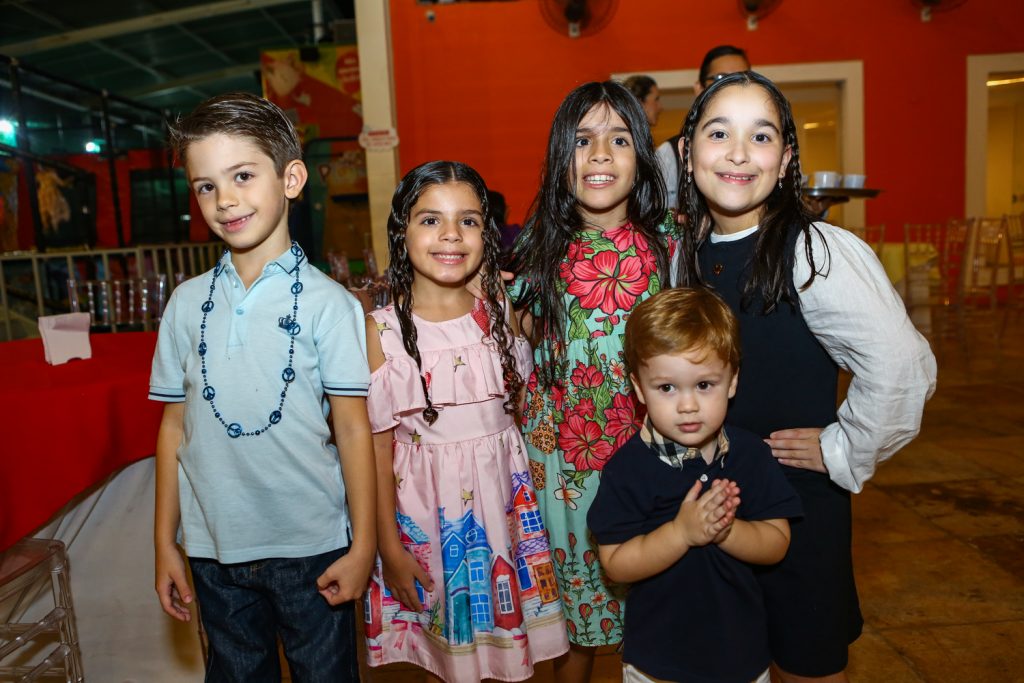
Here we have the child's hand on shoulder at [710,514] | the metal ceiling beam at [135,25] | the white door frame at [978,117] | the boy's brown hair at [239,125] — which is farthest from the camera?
the metal ceiling beam at [135,25]

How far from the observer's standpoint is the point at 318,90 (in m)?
7.30

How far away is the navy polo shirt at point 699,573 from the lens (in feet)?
3.84

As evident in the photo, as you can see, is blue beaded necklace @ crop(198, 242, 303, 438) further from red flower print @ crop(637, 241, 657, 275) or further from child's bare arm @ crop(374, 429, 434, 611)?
red flower print @ crop(637, 241, 657, 275)

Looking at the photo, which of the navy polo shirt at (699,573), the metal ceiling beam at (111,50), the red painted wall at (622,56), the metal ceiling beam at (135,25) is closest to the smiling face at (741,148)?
the navy polo shirt at (699,573)

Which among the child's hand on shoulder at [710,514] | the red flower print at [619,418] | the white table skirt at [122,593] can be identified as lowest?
the white table skirt at [122,593]

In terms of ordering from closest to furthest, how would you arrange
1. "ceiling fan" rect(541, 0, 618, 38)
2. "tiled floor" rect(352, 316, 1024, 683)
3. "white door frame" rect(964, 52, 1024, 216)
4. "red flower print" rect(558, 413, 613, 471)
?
"red flower print" rect(558, 413, 613, 471)
"tiled floor" rect(352, 316, 1024, 683)
"ceiling fan" rect(541, 0, 618, 38)
"white door frame" rect(964, 52, 1024, 216)

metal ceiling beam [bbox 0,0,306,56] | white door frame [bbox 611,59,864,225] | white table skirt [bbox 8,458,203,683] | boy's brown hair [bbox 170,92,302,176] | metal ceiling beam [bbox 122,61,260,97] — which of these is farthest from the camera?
metal ceiling beam [bbox 122,61,260,97]

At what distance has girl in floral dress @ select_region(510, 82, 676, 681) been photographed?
1.50 metres

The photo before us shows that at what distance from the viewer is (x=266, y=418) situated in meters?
1.23

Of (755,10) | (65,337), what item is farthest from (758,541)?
(755,10)

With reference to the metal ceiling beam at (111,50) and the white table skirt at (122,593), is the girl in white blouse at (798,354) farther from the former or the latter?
the metal ceiling beam at (111,50)

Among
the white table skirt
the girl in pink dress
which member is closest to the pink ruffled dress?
the girl in pink dress

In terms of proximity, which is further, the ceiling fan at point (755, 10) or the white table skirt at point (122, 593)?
the ceiling fan at point (755, 10)

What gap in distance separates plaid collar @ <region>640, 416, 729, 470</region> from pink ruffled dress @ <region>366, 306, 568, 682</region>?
33 cm
